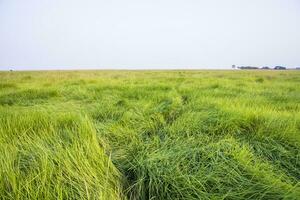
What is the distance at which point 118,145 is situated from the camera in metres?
2.36

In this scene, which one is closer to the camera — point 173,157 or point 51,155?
point 51,155

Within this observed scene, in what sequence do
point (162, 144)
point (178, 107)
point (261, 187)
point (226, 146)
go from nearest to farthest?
point (261, 187)
point (226, 146)
point (162, 144)
point (178, 107)

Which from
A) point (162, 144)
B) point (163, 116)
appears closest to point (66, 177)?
point (162, 144)

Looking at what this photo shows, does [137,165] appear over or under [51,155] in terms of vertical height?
under

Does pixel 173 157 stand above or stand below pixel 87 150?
below

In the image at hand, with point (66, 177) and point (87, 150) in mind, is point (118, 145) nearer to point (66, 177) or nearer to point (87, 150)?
point (87, 150)

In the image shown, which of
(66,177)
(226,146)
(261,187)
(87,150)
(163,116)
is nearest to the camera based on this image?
(66,177)

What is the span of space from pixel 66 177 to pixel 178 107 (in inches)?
109

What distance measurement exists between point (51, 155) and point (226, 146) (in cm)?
157

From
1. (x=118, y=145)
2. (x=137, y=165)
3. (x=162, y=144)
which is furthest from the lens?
(x=118, y=145)

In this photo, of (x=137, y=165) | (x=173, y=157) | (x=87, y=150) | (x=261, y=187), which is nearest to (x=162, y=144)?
(x=173, y=157)

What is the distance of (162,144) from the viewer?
221 centimetres

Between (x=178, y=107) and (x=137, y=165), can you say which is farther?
(x=178, y=107)

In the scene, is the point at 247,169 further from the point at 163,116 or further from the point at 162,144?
the point at 163,116
